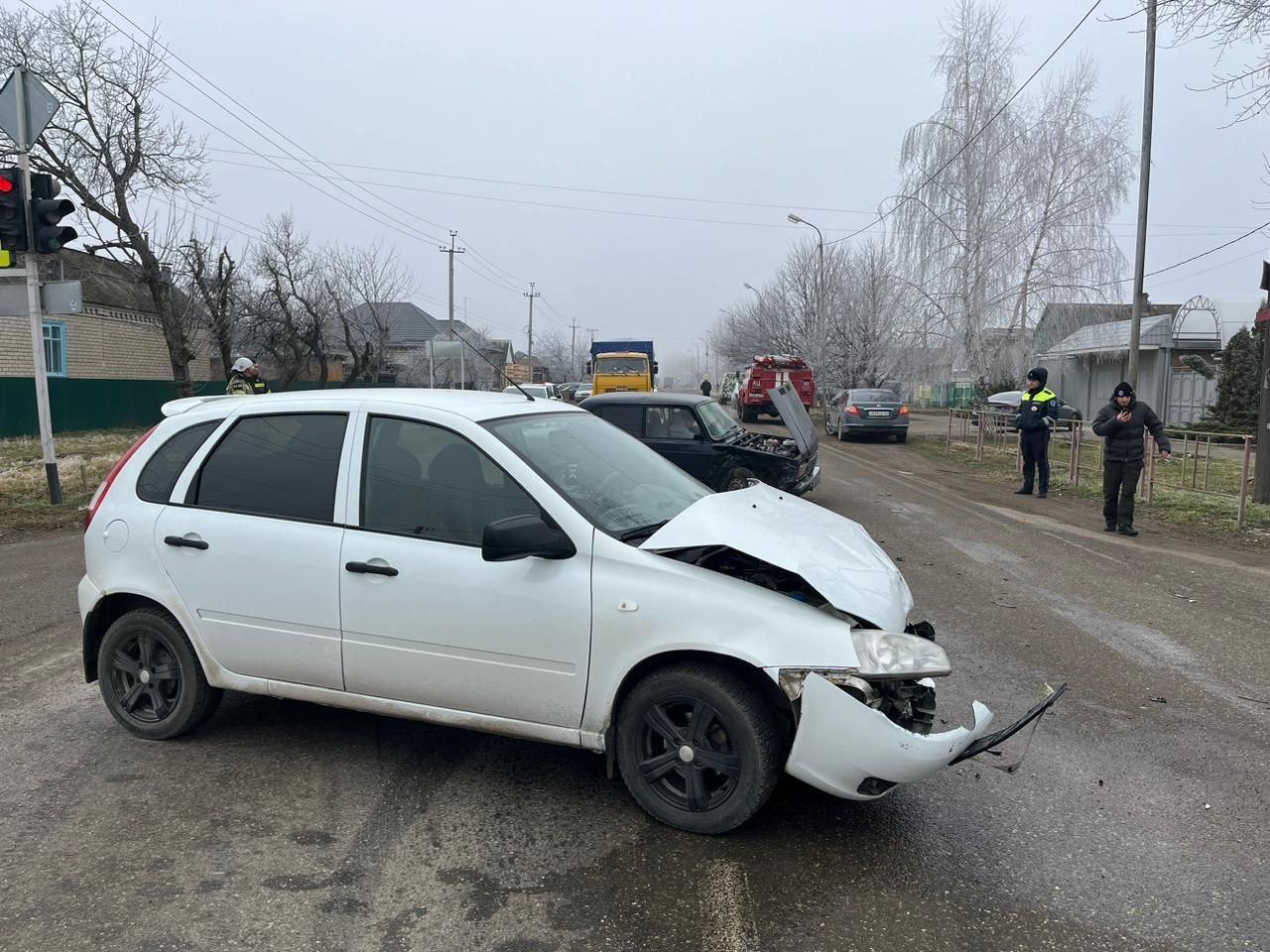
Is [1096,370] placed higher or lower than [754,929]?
higher

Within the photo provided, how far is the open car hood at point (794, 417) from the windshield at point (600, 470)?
225 inches

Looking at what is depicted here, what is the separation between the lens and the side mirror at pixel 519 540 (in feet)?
10.8

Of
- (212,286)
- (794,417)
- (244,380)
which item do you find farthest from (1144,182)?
(212,286)

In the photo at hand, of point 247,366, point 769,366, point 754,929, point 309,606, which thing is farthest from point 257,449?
point 769,366

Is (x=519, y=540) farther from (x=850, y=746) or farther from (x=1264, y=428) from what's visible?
(x=1264, y=428)

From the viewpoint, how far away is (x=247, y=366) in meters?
10.5

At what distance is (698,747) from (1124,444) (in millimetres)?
8971

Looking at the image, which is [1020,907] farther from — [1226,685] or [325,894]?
[1226,685]

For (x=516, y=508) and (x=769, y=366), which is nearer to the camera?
(x=516, y=508)

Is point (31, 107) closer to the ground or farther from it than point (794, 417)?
farther from it

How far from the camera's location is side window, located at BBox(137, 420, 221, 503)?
13.8 ft

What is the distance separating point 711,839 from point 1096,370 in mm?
38777

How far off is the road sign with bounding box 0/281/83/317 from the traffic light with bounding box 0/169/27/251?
609 mm

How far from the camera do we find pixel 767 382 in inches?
1243
